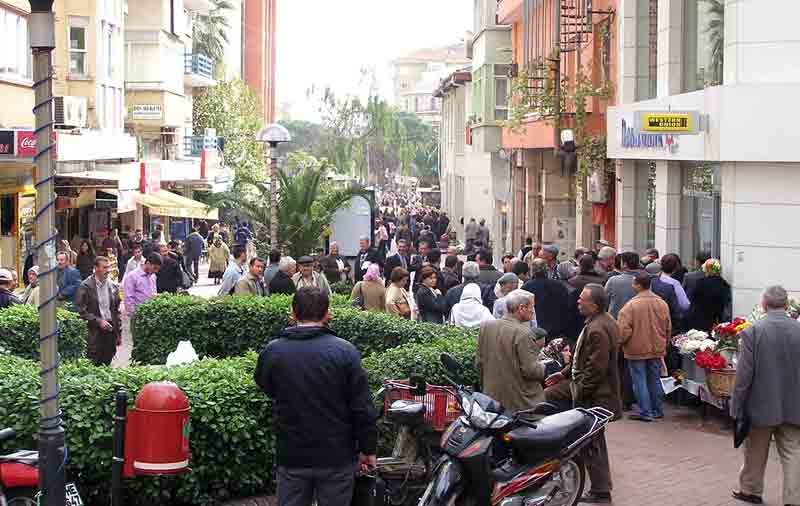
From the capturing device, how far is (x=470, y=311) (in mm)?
13859

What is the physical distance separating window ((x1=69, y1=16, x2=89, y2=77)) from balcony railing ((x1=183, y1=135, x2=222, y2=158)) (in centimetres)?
1414

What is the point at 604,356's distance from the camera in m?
10.7

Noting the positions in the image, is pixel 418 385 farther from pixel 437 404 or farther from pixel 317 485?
pixel 317 485

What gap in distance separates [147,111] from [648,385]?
116 feet

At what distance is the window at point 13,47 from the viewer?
27.4 metres

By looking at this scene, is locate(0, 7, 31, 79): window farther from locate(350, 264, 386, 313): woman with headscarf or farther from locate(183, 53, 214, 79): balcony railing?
locate(183, 53, 214, 79): balcony railing

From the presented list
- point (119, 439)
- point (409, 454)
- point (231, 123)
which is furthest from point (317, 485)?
point (231, 123)

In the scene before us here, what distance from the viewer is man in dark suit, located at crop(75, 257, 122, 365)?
15141 mm

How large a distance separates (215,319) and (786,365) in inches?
289

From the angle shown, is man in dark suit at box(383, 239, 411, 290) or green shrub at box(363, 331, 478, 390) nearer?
green shrub at box(363, 331, 478, 390)

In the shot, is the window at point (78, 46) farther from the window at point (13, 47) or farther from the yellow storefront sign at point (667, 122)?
the yellow storefront sign at point (667, 122)

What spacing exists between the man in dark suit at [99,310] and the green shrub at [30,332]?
132 cm

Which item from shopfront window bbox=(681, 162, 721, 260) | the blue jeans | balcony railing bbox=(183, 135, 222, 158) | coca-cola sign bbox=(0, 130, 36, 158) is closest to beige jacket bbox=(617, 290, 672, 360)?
the blue jeans

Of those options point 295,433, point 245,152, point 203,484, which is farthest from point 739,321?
point 245,152
